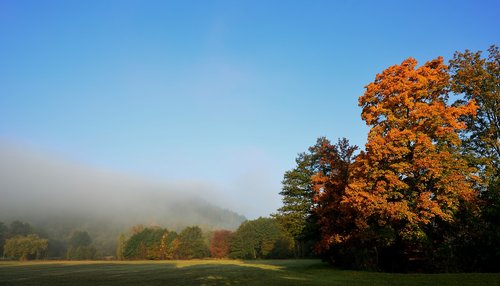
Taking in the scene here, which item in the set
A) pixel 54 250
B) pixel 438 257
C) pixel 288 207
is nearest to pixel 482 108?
pixel 438 257

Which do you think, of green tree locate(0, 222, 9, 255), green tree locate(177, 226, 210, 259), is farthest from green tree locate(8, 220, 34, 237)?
green tree locate(177, 226, 210, 259)

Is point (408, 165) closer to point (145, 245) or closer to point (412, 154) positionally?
point (412, 154)

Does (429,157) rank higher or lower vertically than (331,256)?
higher

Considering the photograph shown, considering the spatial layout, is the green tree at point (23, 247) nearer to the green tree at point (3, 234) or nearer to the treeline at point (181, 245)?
the treeline at point (181, 245)

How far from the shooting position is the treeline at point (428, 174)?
864 inches

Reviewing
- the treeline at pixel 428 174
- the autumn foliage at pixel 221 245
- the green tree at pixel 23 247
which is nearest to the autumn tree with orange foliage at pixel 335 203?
the treeline at pixel 428 174

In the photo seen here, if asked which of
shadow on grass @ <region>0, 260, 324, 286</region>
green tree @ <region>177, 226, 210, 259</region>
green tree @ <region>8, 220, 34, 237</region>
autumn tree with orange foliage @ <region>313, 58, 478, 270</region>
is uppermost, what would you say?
autumn tree with orange foliage @ <region>313, 58, 478, 270</region>

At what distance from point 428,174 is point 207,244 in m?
133

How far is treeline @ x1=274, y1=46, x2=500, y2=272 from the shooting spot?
21.9 m

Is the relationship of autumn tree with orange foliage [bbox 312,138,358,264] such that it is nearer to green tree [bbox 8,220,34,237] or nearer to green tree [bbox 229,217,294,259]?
green tree [bbox 229,217,294,259]

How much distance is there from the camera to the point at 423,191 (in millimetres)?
23281

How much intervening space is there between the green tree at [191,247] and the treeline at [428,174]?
375 ft

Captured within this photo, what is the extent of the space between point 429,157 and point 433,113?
323 cm

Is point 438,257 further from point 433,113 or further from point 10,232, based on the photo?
point 10,232
